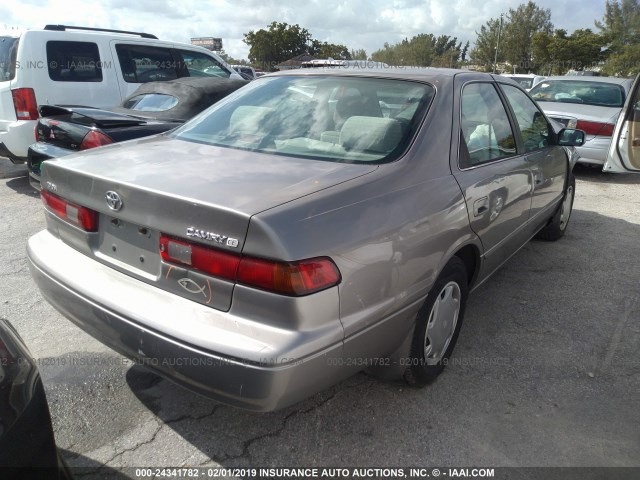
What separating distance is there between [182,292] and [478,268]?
5.73ft

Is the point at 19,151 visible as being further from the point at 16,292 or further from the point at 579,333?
the point at 579,333

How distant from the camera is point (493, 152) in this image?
3.05m

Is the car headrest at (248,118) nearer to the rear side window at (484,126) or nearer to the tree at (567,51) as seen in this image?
the rear side window at (484,126)

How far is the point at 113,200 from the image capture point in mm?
2080

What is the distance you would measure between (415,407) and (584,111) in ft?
23.8

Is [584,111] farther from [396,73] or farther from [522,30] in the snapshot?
[522,30]

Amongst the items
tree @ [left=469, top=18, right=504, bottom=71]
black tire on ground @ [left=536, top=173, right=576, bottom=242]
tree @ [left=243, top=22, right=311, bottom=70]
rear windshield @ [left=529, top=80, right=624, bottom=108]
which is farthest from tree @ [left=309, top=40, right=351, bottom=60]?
black tire on ground @ [left=536, top=173, right=576, bottom=242]

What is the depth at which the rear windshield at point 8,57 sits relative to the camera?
6121mm

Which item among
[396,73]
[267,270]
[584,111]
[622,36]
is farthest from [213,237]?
[622,36]

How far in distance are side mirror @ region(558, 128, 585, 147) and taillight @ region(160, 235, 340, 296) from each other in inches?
120

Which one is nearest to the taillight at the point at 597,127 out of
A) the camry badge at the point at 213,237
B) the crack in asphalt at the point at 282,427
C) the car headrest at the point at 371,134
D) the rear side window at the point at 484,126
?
the rear side window at the point at 484,126

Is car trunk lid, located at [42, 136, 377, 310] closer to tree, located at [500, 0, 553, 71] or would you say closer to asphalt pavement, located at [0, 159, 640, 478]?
asphalt pavement, located at [0, 159, 640, 478]

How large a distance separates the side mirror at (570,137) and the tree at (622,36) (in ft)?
98.4

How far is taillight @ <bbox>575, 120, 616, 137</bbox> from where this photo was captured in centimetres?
767
